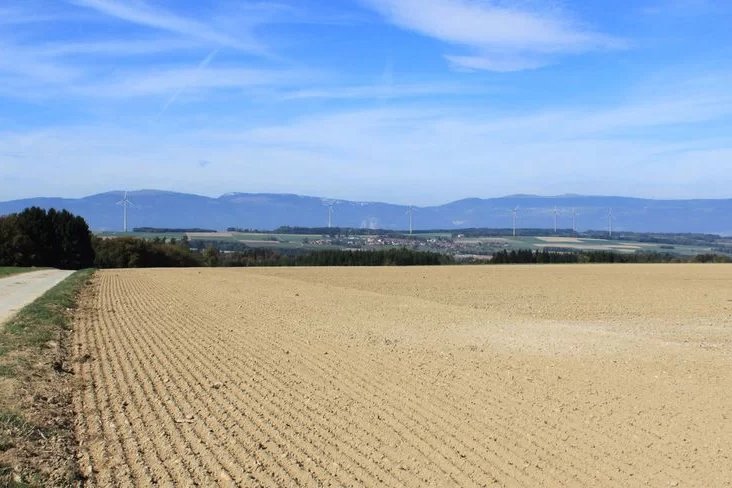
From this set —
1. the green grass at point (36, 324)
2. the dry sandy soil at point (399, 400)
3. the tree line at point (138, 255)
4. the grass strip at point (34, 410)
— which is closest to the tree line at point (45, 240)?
the tree line at point (138, 255)

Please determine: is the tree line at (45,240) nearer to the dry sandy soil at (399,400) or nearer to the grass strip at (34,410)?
the dry sandy soil at (399,400)

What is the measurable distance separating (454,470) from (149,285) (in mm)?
39710

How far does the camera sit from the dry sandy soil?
8609 mm

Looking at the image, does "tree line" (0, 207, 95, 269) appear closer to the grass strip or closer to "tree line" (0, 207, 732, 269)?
"tree line" (0, 207, 732, 269)

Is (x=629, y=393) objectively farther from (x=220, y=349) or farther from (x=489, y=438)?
(x=220, y=349)

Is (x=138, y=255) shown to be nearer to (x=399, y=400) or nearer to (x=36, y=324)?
(x=36, y=324)

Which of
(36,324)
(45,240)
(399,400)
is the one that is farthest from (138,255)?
(399,400)

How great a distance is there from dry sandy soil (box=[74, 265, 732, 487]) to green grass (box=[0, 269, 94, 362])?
0.87m

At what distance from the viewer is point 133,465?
8383mm

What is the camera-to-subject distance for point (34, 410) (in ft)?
34.9

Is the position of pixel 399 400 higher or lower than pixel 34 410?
lower

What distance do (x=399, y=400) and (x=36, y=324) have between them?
41.7 feet

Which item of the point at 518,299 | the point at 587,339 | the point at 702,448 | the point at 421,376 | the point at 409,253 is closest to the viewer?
the point at 702,448

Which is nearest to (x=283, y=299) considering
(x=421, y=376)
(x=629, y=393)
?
(x=421, y=376)
